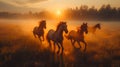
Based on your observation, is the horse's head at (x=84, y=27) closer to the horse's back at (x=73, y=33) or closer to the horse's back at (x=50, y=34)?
the horse's back at (x=73, y=33)

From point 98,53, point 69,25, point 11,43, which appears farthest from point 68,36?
point 11,43

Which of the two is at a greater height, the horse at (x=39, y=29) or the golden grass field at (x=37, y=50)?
the horse at (x=39, y=29)

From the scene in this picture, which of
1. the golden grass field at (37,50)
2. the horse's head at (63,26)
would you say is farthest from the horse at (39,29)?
the horse's head at (63,26)

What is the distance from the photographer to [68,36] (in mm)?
2875

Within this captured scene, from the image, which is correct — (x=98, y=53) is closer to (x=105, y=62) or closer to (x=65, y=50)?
(x=105, y=62)

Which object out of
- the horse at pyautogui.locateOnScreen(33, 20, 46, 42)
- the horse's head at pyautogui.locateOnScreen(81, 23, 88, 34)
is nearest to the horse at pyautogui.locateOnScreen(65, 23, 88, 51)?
the horse's head at pyautogui.locateOnScreen(81, 23, 88, 34)

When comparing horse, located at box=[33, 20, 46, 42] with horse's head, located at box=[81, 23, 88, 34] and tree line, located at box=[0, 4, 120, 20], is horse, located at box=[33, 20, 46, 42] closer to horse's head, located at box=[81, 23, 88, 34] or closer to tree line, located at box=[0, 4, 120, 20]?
tree line, located at box=[0, 4, 120, 20]

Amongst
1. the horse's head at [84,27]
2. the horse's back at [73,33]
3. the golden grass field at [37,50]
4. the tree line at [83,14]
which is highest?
the tree line at [83,14]

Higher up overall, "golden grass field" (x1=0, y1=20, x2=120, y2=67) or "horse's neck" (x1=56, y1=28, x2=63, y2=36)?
"horse's neck" (x1=56, y1=28, x2=63, y2=36)

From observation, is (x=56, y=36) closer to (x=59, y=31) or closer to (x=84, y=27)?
(x=59, y=31)

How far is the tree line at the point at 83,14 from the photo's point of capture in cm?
287

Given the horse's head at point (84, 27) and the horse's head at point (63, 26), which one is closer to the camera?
the horse's head at point (63, 26)

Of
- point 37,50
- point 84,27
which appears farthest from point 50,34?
point 84,27

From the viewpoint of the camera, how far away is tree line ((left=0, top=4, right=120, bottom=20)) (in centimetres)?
287
